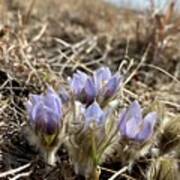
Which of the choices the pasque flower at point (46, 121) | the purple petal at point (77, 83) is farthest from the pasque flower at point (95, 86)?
the pasque flower at point (46, 121)

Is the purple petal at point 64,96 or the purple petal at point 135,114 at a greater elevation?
the purple petal at point 64,96

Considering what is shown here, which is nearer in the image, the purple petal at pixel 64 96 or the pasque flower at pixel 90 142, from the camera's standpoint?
the pasque flower at pixel 90 142

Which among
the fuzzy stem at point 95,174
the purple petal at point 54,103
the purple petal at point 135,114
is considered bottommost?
the fuzzy stem at point 95,174

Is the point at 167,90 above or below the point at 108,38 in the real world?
below

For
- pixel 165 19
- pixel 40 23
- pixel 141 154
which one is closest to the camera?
pixel 141 154

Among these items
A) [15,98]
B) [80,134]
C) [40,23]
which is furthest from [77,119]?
[40,23]

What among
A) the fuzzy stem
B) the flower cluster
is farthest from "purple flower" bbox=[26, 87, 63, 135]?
the fuzzy stem

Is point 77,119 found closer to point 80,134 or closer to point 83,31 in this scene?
point 80,134

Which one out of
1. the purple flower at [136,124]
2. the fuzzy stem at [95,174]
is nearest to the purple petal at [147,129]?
the purple flower at [136,124]

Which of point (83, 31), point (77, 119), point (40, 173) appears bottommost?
point (40, 173)

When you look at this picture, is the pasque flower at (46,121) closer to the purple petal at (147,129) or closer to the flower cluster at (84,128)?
the flower cluster at (84,128)
